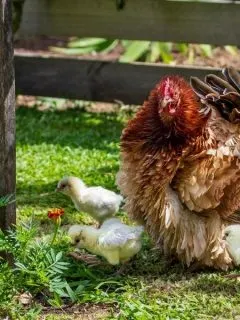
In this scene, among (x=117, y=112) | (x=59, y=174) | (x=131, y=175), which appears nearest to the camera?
(x=131, y=175)

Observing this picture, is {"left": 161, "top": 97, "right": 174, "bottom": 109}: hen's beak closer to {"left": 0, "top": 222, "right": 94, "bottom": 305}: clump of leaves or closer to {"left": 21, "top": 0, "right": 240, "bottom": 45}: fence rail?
{"left": 0, "top": 222, "right": 94, "bottom": 305}: clump of leaves

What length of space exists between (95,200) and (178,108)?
0.87 metres

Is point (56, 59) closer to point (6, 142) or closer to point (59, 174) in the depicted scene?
point (59, 174)

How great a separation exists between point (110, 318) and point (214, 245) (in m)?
0.77

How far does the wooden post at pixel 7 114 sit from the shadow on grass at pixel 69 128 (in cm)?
287

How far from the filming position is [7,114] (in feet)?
13.4

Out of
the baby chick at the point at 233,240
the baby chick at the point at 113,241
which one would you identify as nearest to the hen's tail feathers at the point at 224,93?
the baby chick at the point at 233,240

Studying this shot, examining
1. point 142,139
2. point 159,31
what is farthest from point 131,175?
point 159,31

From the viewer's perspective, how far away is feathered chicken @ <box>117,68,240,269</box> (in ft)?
14.3

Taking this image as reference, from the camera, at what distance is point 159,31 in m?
7.64

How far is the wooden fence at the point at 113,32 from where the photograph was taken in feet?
24.5

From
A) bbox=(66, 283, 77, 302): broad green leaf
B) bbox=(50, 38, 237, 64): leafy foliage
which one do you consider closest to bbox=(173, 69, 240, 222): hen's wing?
bbox=(66, 283, 77, 302): broad green leaf

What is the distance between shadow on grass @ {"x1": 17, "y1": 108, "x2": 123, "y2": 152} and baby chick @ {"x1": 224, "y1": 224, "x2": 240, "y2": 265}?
2.68 meters

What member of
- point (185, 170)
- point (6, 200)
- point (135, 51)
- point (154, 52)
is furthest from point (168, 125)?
point (154, 52)
